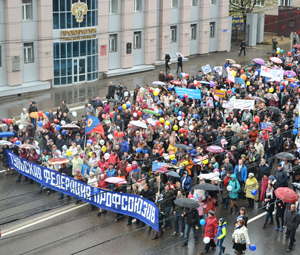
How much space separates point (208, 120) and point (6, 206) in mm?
9264

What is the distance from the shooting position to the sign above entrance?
125ft

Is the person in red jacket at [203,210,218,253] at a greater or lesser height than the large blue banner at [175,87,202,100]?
lesser

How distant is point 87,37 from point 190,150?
19330 millimetres

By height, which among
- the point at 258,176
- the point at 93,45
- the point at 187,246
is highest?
the point at 93,45

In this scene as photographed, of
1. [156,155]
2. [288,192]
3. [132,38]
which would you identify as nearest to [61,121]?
[156,155]

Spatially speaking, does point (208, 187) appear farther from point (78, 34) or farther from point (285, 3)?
point (285, 3)

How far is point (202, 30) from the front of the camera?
49.2m

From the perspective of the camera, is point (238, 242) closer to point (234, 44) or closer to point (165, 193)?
point (165, 193)

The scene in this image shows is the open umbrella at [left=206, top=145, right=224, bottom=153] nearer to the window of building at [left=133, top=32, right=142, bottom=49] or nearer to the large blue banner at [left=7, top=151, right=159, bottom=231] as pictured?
the large blue banner at [left=7, top=151, right=159, bottom=231]

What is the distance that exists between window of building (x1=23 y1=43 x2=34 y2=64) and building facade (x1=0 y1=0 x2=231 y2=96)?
61mm

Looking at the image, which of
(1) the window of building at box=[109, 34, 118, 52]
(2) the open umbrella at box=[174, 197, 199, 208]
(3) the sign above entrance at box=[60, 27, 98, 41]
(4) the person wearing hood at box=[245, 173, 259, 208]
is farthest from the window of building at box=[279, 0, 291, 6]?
(2) the open umbrella at box=[174, 197, 199, 208]

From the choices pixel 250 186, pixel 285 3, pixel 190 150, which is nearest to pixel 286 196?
pixel 250 186

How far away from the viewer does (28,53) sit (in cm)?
3756

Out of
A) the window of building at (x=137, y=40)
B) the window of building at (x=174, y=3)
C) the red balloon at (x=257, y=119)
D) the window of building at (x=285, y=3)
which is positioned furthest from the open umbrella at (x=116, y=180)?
the window of building at (x=285, y=3)
